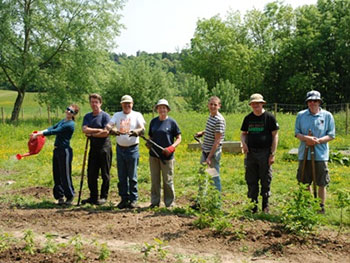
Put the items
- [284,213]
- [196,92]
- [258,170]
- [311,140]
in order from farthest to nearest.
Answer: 1. [196,92]
2. [258,170]
3. [311,140]
4. [284,213]

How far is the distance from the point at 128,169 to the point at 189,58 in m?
43.9

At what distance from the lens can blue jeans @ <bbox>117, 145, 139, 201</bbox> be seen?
6727mm

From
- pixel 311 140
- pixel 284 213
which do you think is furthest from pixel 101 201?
pixel 311 140

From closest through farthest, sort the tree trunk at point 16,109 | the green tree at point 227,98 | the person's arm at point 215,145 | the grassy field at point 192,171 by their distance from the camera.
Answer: the person's arm at point 215,145, the grassy field at point 192,171, the tree trunk at point 16,109, the green tree at point 227,98

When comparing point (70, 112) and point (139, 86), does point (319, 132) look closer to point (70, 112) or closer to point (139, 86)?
point (70, 112)

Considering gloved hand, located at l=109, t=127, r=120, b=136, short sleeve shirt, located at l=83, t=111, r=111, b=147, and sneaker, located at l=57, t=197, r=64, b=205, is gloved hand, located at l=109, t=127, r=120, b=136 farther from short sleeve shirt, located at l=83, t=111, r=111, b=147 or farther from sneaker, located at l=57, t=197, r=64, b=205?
sneaker, located at l=57, t=197, r=64, b=205

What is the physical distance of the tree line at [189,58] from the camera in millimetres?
24000

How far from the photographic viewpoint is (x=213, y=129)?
20.7 feet

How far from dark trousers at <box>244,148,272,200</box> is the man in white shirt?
180cm

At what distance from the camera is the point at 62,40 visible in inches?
960

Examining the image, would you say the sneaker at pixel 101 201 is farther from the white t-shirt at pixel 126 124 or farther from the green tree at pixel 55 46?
the green tree at pixel 55 46

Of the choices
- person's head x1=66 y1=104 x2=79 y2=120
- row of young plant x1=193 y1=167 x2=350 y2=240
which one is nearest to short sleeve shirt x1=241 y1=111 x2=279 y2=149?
row of young plant x1=193 y1=167 x2=350 y2=240

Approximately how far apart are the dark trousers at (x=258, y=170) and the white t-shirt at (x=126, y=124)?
186 cm

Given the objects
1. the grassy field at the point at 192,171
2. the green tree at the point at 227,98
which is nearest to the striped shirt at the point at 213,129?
the grassy field at the point at 192,171
